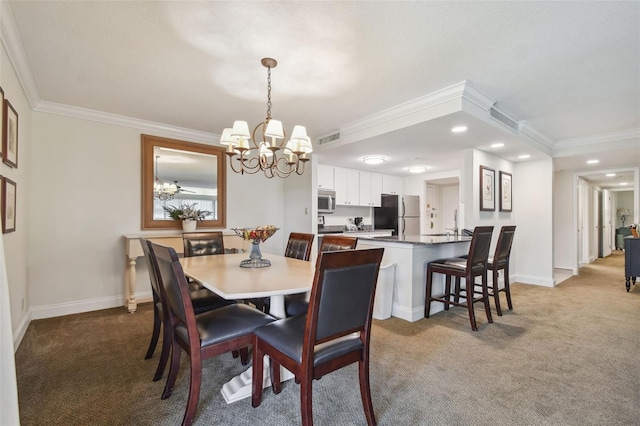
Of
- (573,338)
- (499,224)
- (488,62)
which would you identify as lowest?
(573,338)

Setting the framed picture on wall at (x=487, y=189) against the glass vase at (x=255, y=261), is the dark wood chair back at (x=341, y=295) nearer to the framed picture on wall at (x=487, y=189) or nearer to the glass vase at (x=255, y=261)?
the glass vase at (x=255, y=261)

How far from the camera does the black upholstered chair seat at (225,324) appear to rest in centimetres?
163

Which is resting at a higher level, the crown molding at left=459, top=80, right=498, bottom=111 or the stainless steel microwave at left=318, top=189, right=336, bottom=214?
the crown molding at left=459, top=80, right=498, bottom=111

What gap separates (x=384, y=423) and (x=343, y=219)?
16.6ft

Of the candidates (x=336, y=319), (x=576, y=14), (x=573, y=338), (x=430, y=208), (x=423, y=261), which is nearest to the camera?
(x=336, y=319)

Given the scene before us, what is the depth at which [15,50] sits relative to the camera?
2148mm

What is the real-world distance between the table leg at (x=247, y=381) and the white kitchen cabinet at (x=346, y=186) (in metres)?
4.02

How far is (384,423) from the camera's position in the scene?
1601mm

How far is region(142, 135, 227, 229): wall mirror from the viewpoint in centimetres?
389

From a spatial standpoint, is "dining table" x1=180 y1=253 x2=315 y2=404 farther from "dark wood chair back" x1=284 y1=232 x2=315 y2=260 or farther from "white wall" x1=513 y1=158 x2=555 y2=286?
"white wall" x1=513 y1=158 x2=555 y2=286

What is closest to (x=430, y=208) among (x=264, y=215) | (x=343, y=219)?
(x=343, y=219)

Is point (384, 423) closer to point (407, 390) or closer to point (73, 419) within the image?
point (407, 390)

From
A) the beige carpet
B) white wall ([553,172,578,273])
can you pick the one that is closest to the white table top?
the beige carpet

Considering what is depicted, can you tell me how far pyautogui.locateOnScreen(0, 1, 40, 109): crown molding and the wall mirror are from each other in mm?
1216
